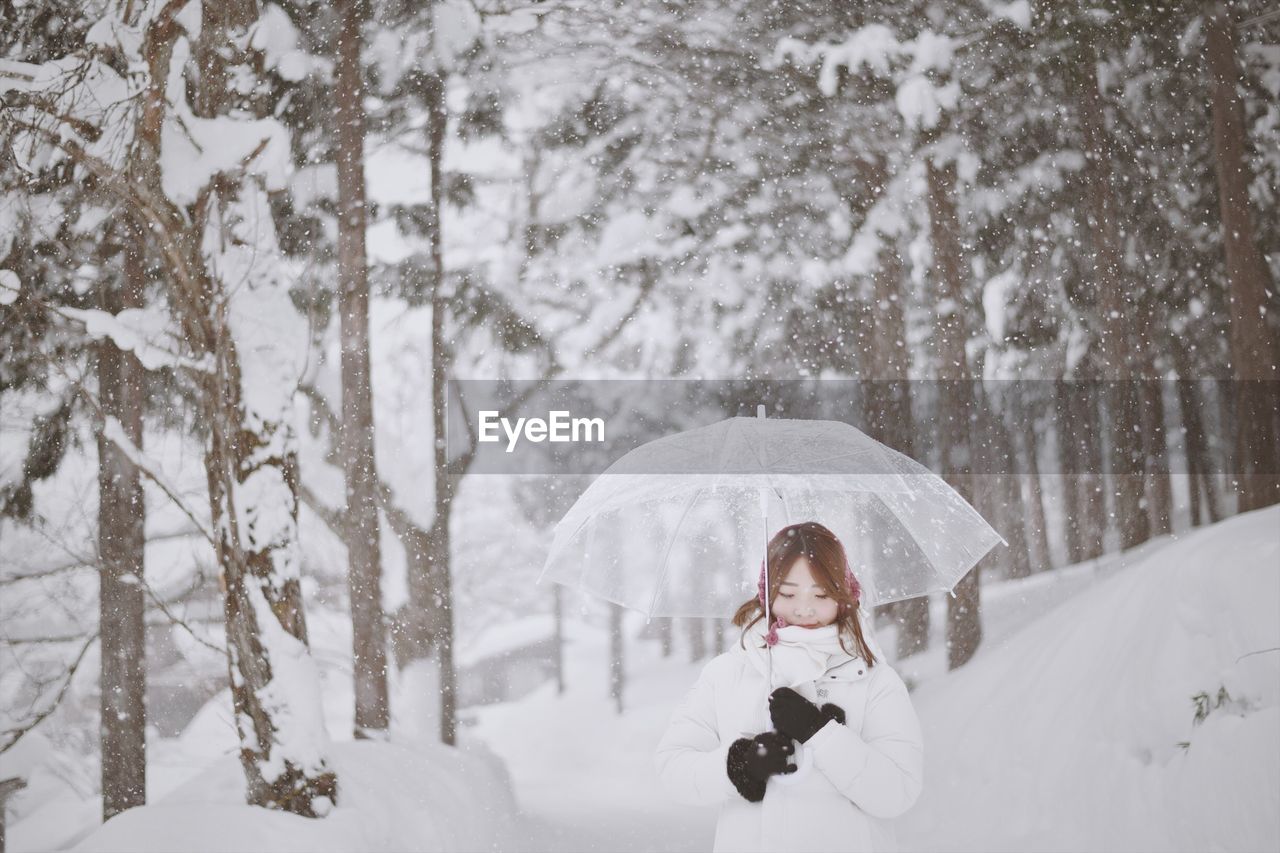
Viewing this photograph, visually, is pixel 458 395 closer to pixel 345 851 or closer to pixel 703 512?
pixel 345 851

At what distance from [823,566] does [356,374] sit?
19.1ft

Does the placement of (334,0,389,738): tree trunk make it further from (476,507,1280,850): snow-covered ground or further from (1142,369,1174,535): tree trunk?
(1142,369,1174,535): tree trunk

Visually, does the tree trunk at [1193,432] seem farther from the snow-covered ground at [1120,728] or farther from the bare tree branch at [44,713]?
the bare tree branch at [44,713]

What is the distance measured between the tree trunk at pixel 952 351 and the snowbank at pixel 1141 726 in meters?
1.73

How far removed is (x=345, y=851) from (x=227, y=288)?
2758 millimetres

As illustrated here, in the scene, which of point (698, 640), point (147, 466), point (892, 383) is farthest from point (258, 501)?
point (698, 640)

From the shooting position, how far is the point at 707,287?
9.27m

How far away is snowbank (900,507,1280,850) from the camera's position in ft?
14.0

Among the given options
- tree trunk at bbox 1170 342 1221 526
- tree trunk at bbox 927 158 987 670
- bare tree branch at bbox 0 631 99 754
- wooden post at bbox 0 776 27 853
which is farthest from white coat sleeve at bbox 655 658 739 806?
tree trunk at bbox 1170 342 1221 526

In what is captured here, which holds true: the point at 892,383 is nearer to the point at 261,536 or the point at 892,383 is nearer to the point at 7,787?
the point at 261,536

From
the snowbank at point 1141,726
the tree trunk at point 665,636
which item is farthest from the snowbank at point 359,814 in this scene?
the tree trunk at point 665,636

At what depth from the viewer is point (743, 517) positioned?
292cm

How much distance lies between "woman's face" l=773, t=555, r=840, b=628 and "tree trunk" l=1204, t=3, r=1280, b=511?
5956 millimetres

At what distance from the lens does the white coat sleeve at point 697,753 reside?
217 centimetres
